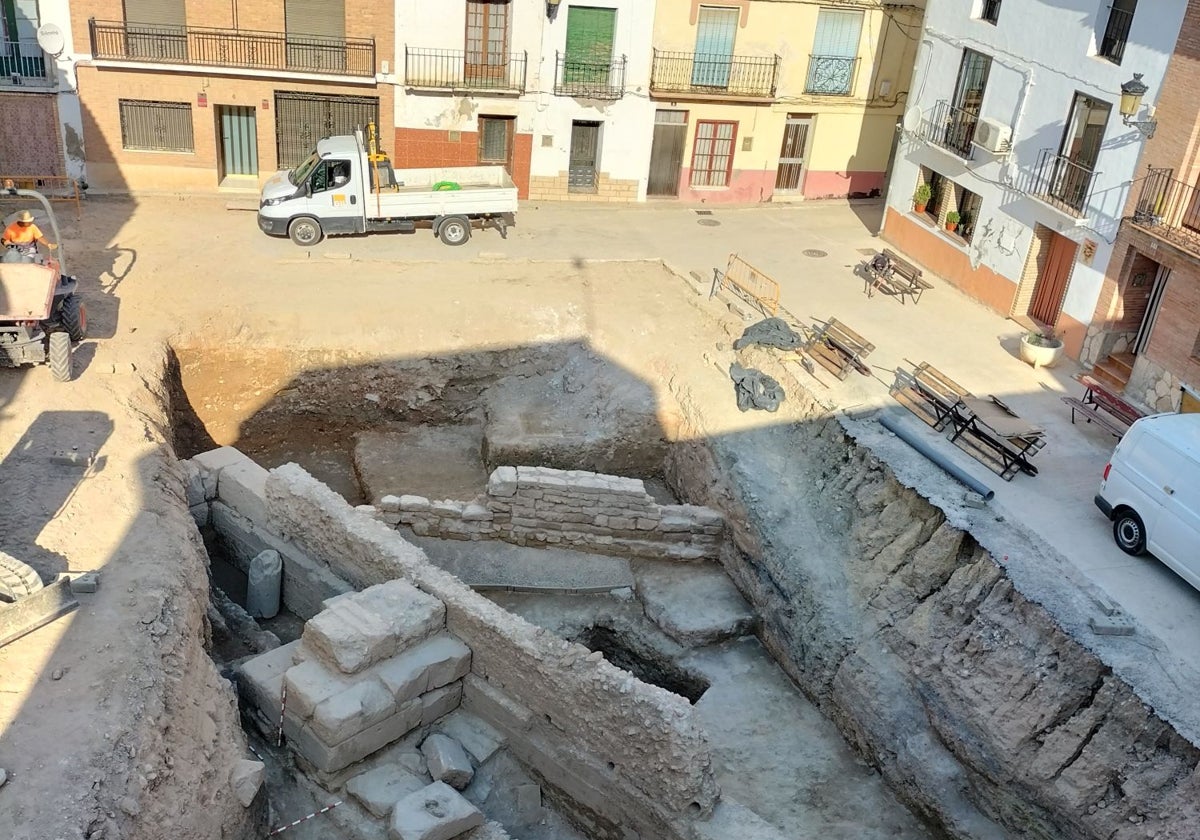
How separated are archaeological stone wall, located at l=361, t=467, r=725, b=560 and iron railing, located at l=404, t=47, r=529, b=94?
12.1 m

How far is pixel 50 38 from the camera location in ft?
72.1

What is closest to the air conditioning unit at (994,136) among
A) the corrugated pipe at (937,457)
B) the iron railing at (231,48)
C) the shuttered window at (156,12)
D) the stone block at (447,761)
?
the corrugated pipe at (937,457)

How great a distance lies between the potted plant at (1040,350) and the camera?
1819 cm

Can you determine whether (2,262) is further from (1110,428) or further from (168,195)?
(1110,428)

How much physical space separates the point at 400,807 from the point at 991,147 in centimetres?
1596

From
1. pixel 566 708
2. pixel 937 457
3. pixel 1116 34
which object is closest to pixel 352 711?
pixel 566 708

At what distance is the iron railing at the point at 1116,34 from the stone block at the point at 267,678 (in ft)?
51.6

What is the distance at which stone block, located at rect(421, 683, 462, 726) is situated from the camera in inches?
461

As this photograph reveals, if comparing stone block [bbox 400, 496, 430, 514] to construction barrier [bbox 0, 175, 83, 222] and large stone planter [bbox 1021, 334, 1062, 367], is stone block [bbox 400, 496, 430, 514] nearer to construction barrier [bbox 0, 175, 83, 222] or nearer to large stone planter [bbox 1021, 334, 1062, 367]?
large stone planter [bbox 1021, 334, 1062, 367]

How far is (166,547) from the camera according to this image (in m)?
12.3

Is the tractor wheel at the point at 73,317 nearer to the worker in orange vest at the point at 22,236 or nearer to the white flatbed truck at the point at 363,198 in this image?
the worker in orange vest at the point at 22,236

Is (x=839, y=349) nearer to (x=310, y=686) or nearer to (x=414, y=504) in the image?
(x=414, y=504)

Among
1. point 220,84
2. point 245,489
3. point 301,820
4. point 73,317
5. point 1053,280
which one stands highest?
point 220,84

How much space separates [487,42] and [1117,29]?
13.1m
